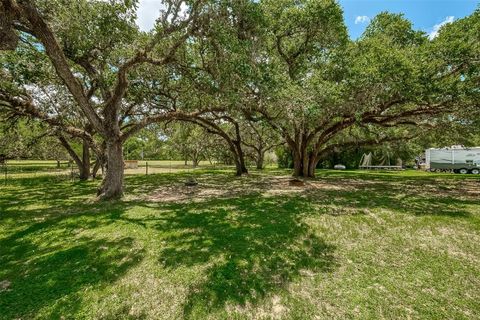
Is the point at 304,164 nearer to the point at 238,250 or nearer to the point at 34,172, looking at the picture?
the point at 238,250

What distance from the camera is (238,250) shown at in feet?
16.7

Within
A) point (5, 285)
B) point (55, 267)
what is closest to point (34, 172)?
point (55, 267)

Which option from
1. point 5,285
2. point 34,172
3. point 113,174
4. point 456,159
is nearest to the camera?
point 5,285

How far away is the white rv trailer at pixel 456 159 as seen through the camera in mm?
23964

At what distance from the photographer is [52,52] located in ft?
20.7

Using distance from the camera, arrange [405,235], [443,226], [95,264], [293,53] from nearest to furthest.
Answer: [95,264] < [405,235] < [443,226] < [293,53]

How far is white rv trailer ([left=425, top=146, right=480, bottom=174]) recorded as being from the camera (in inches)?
943

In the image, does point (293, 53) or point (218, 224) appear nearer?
point (218, 224)

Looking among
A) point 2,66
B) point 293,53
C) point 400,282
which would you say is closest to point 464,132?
point 293,53

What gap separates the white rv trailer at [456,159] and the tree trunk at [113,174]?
2932cm

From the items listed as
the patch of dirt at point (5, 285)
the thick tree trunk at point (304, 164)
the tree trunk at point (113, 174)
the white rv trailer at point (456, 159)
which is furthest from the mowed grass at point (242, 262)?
the white rv trailer at point (456, 159)

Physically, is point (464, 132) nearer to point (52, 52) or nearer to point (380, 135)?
point (380, 135)

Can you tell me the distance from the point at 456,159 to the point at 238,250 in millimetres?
28946

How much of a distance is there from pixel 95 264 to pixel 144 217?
2.67m
